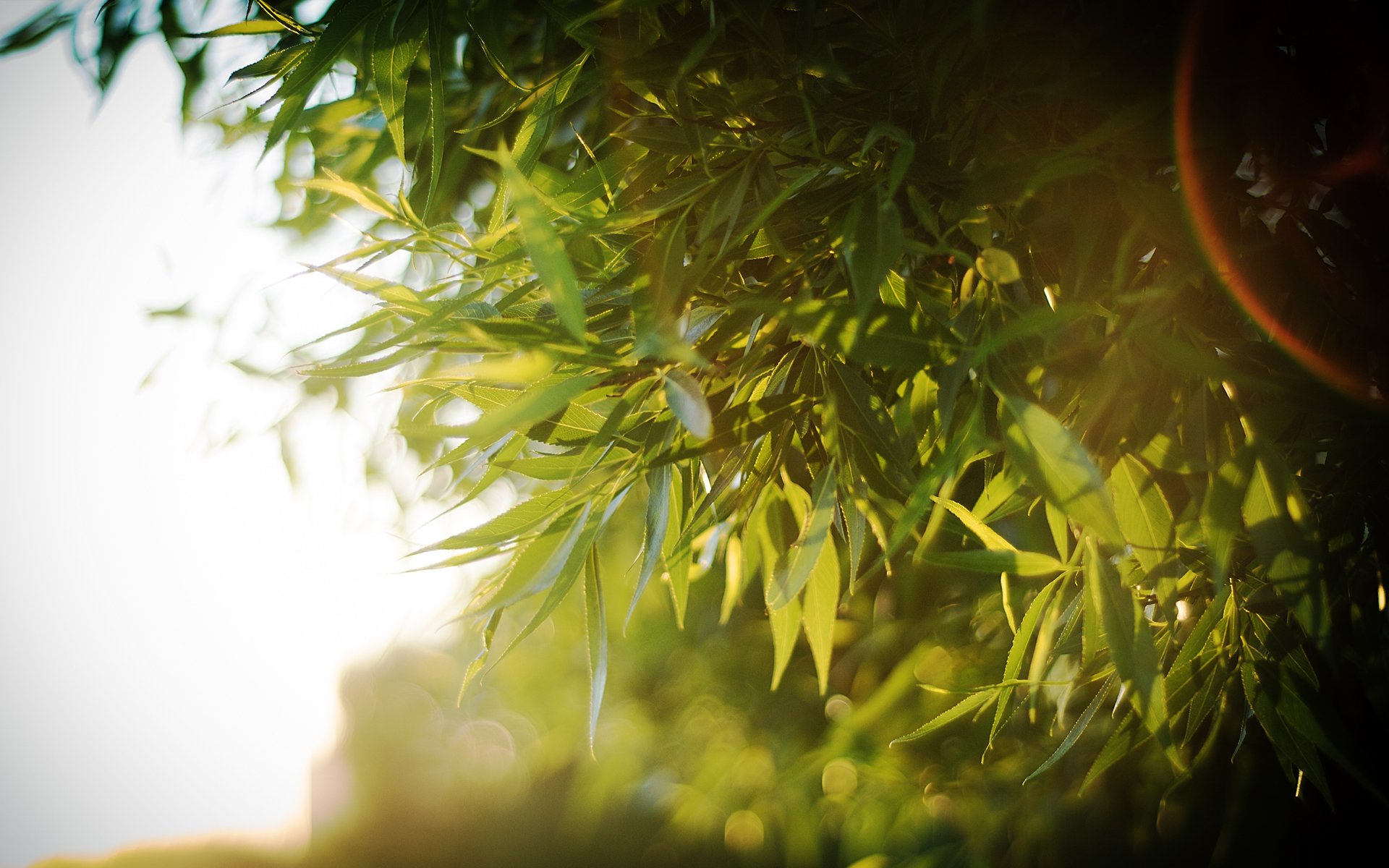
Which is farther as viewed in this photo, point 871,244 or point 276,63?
point 276,63

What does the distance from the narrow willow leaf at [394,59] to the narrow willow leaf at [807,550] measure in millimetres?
382

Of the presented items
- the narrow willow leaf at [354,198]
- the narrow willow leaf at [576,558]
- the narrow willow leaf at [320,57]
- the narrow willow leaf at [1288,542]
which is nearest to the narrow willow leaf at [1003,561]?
the narrow willow leaf at [1288,542]

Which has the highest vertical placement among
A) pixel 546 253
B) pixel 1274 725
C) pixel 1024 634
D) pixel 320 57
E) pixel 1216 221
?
pixel 320 57

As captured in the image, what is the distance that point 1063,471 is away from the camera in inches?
15.1

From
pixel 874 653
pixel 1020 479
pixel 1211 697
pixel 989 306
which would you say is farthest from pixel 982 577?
pixel 874 653

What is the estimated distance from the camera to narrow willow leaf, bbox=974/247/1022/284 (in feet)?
1.38

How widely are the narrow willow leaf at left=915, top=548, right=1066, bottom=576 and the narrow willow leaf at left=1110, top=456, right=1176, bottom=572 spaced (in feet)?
0.16

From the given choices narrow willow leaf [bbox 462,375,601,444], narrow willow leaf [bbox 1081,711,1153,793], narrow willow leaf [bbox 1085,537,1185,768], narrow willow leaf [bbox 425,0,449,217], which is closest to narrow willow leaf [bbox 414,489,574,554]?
narrow willow leaf [bbox 462,375,601,444]

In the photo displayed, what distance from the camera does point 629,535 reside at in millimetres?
1958

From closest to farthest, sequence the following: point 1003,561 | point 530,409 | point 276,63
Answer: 1. point 530,409
2. point 1003,561
3. point 276,63

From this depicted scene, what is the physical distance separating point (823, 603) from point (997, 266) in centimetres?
25

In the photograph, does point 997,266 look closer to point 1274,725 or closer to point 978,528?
point 978,528

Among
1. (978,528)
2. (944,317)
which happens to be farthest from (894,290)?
(978,528)

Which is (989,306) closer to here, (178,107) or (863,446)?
(863,446)
